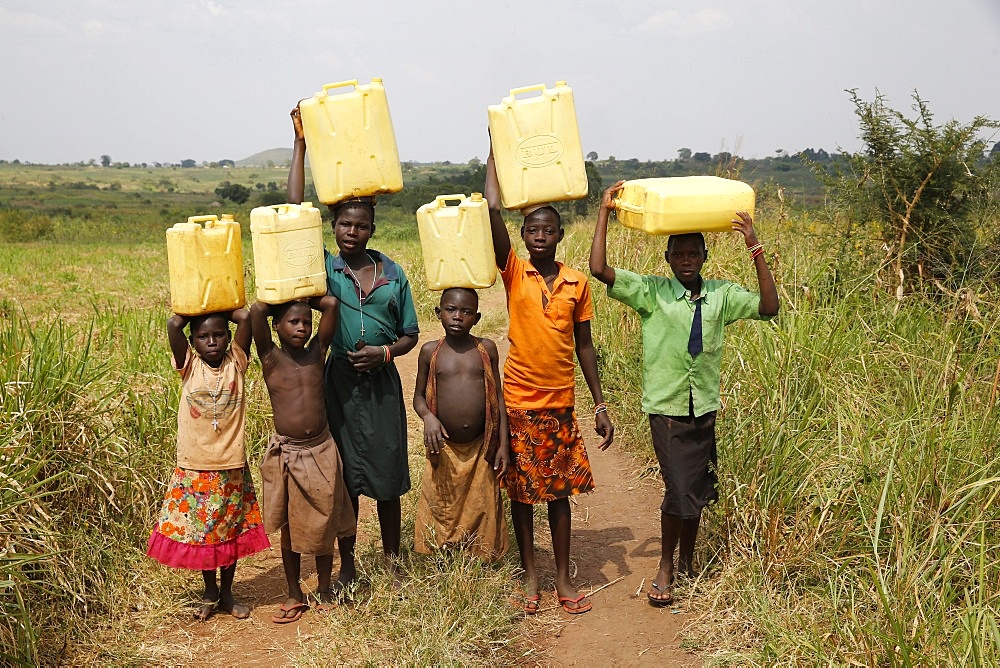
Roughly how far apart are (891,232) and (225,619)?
15.1ft

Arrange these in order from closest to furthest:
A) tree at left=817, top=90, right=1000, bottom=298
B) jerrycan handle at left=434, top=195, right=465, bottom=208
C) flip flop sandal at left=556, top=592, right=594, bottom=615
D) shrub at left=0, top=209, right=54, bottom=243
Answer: jerrycan handle at left=434, top=195, right=465, bottom=208 → flip flop sandal at left=556, top=592, right=594, bottom=615 → tree at left=817, top=90, right=1000, bottom=298 → shrub at left=0, top=209, right=54, bottom=243

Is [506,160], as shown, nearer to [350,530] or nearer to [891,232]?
[350,530]

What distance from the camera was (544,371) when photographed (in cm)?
313

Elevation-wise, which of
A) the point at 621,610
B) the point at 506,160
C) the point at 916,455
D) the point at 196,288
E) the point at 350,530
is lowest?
the point at 621,610

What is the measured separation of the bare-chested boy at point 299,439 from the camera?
2.99 meters

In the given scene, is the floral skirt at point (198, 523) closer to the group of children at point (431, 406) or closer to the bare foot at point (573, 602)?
the group of children at point (431, 406)

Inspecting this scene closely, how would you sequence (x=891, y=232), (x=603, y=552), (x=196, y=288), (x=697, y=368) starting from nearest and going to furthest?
(x=196, y=288)
(x=697, y=368)
(x=603, y=552)
(x=891, y=232)

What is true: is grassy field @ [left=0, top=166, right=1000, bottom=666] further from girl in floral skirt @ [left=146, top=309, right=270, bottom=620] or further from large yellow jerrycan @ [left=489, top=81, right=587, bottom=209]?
large yellow jerrycan @ [left=489, top=81, right=587, bottom=209]

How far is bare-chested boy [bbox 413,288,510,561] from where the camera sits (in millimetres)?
3078

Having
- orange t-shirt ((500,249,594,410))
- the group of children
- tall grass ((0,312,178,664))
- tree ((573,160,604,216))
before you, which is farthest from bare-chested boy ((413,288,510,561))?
tree ((573,160,604,216))

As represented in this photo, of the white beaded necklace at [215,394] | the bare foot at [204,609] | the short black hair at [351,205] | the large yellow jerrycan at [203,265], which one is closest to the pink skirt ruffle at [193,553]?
the bare foot at [204,609]

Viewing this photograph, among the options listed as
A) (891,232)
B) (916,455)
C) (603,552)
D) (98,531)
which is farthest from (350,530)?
(891,232)

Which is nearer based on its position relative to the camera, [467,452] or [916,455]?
[916,455]

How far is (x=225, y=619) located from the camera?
3.14 m
